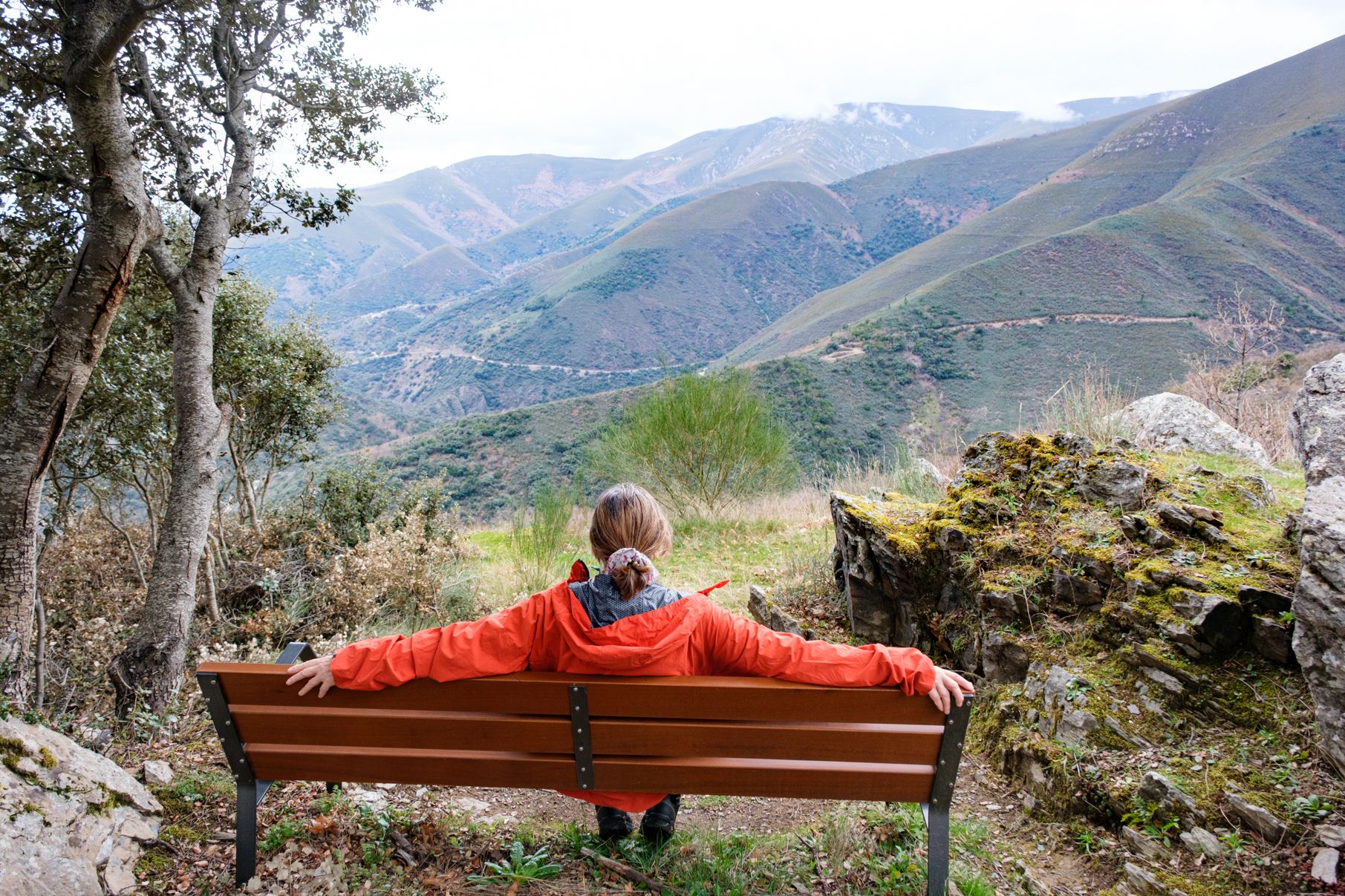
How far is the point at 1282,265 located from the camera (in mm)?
40438

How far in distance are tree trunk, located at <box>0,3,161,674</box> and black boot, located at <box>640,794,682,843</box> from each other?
3.00m

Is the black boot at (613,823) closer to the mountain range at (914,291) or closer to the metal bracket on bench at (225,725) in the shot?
the metal bracket on bench at (225,725)

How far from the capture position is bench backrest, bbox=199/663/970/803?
1.93 m

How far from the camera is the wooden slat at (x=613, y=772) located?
2.02m

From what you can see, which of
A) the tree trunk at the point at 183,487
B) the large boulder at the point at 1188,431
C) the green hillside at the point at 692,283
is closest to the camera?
the tree trunk at the point at 183,487

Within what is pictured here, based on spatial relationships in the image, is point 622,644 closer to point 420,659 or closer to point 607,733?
point 607,733

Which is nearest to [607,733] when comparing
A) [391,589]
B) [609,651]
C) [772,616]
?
[609,651]

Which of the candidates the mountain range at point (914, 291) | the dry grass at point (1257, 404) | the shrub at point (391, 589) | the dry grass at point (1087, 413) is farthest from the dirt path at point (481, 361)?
the shrub at point (391, 589)

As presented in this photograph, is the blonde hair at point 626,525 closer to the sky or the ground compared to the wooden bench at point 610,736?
closer to the sky

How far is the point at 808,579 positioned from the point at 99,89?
5349 mm

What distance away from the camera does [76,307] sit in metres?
3.16

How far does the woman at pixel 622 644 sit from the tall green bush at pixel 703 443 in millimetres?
8417

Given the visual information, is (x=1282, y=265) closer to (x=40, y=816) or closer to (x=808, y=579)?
(x=808, y=579)

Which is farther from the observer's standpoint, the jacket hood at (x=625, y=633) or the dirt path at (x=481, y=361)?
the dirt path at (x=481, y=361)
